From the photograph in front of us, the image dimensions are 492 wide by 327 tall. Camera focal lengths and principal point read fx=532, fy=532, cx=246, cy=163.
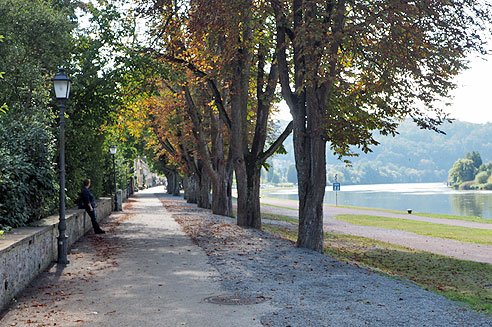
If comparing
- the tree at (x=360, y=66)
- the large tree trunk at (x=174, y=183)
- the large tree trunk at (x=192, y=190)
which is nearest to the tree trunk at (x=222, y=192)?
the tree at (x=360, y=66)

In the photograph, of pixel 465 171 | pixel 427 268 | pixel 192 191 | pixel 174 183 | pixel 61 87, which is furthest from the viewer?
pixel 465 171

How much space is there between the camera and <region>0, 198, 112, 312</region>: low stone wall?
7.21 m

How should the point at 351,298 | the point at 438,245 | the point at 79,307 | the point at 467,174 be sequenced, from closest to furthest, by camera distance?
the point at 79,307
the point at 351,298
the point at 438,245
the point at 467,174

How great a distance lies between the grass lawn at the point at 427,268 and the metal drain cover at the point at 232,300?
311cm

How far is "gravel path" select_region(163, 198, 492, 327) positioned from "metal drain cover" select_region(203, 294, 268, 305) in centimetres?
18

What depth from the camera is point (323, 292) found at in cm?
814

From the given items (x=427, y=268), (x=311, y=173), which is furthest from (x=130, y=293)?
(x=427, y=268)

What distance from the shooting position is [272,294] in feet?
26.0

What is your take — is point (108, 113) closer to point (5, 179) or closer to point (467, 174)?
point (5, 179)

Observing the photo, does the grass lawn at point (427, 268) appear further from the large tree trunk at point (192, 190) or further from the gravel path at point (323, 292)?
the large tree trunk at point (192, 190)

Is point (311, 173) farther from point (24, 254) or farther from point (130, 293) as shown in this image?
point (24, 254)

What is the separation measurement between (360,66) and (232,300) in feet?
30.6

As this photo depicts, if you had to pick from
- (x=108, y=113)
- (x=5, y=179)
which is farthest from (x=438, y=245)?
(x=5, y=179)

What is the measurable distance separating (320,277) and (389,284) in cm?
121
